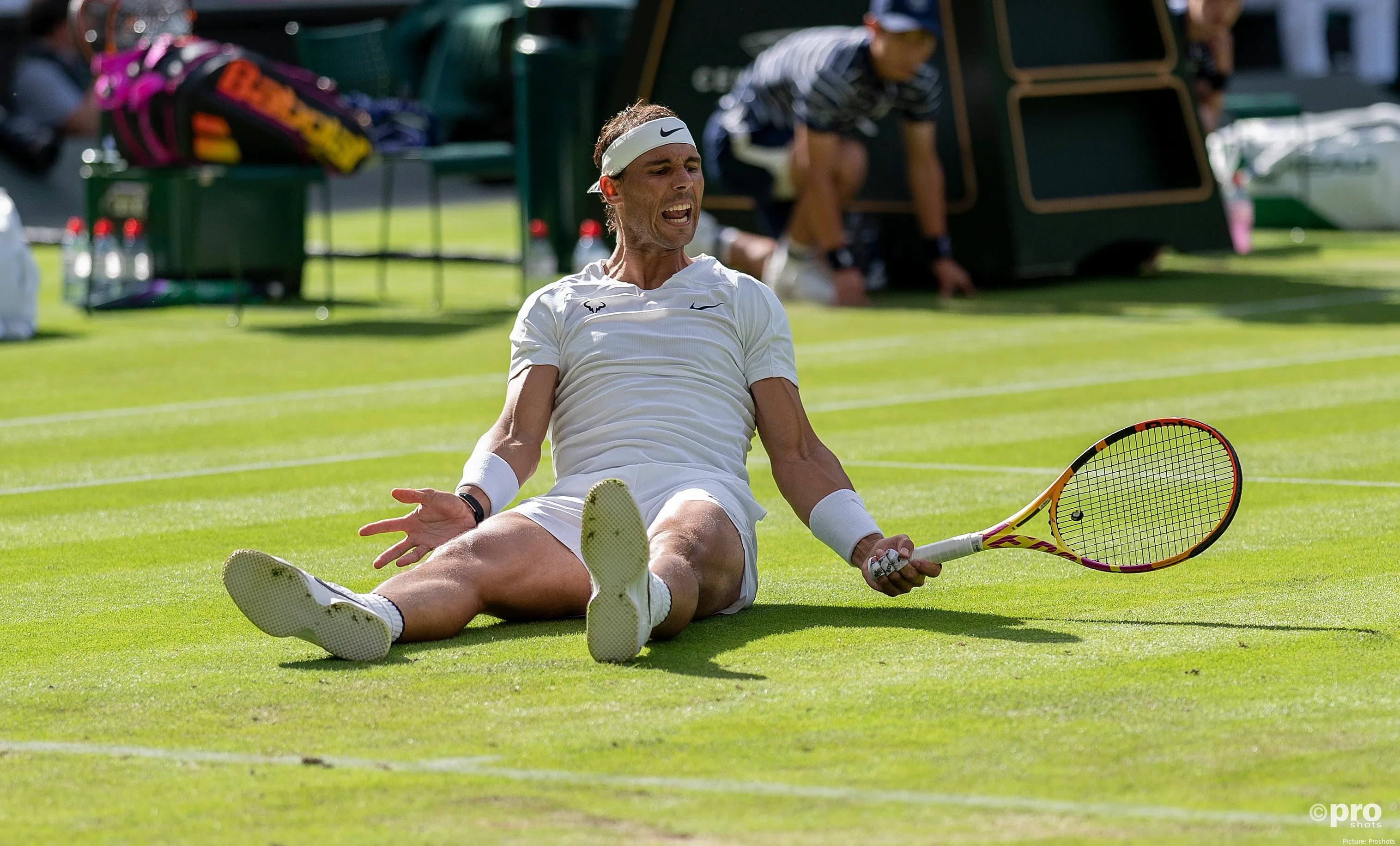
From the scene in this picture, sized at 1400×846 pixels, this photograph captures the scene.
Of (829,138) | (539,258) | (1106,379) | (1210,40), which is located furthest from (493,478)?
(1210,40)

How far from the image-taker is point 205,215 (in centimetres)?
1489

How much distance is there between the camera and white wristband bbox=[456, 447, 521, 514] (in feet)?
16.9

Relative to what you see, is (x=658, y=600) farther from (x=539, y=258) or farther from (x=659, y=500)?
(x=539, y=258)

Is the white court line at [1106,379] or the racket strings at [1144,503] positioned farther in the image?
the white court line at [1106,379]

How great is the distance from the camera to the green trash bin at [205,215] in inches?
574

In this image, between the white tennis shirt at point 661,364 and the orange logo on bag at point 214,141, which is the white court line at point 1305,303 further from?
the white tennis shirt at point 661,364

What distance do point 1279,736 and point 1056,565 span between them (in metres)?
1.99

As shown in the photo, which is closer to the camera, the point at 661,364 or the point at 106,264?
the point at 661,364

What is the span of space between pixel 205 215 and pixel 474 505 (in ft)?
33.9

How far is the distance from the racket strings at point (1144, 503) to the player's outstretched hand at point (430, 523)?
140 cm

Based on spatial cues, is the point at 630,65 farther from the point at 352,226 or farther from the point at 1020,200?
the point at 352,226

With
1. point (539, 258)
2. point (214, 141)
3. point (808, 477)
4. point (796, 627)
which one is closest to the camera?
point (796, 627)

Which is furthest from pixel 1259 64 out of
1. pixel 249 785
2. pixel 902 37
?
pixel 249 785

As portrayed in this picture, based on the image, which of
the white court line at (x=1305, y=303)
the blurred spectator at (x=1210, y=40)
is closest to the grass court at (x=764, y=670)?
the white court line at (x=1305, y=303)
